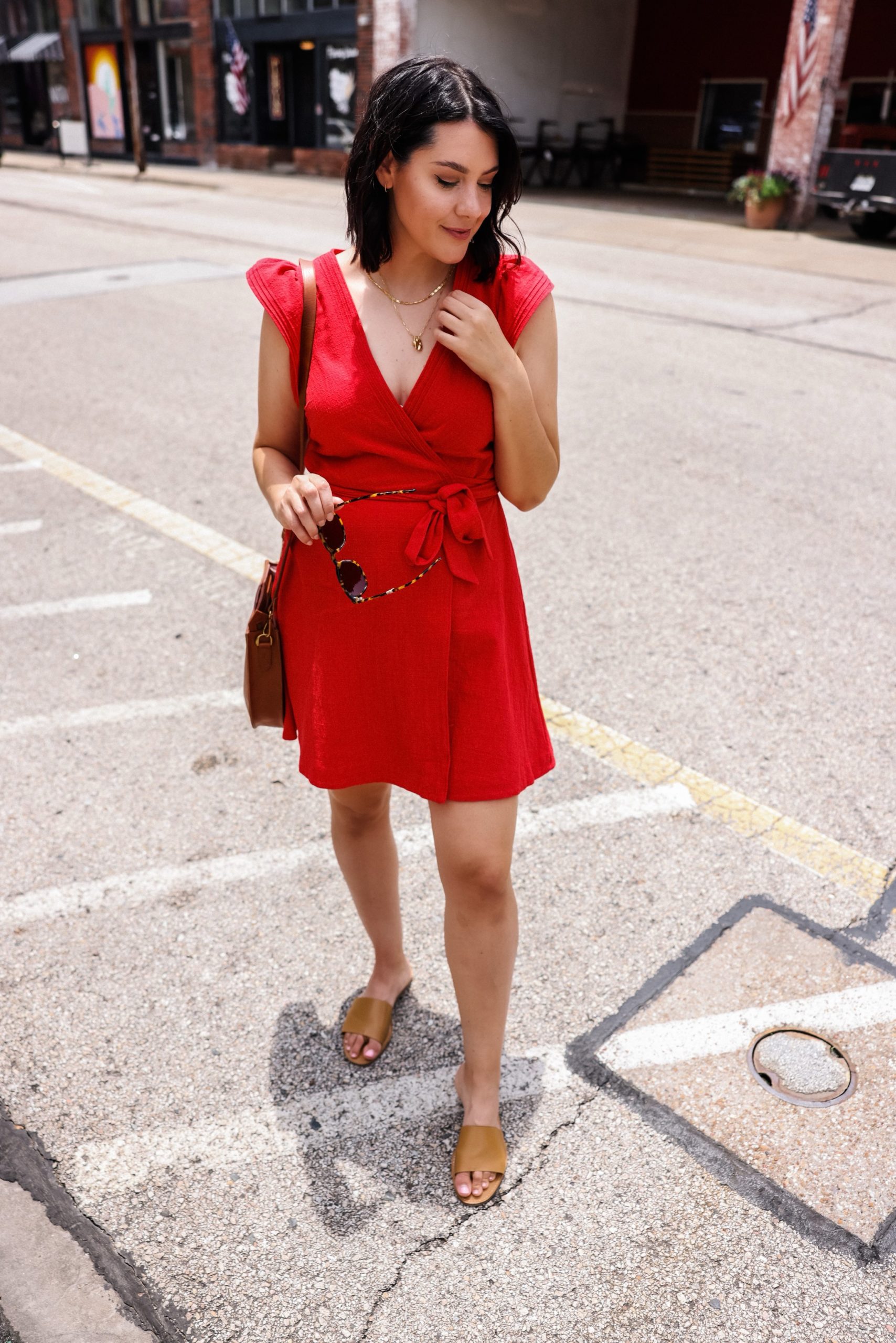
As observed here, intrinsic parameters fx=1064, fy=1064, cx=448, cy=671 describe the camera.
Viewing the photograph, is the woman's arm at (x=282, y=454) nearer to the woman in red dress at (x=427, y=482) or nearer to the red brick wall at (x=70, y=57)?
the woman in red dress at (x=427, y=482)

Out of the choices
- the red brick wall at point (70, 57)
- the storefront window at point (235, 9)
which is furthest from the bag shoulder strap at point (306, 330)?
the red brick wall at point (70, 57)

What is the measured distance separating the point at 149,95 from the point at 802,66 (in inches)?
760

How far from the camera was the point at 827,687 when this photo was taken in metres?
3.90

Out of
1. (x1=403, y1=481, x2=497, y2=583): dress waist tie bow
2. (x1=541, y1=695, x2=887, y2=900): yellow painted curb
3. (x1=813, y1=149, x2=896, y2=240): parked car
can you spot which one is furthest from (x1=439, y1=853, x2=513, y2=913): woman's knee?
(x1=813, y1=149, x2=896, y2=240): parked car

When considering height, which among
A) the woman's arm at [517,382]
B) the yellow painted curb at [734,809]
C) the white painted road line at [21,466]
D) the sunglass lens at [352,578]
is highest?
the woman's arm at [517,382]

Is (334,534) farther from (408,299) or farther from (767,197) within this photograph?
(767,197)

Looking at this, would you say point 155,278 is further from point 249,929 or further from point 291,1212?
point 291,1212

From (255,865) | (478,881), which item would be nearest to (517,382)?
(478,881)

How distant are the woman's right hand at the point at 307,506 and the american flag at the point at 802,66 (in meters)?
18.4

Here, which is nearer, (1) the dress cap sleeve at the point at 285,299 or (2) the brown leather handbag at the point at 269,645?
(1) the dress cap sleeve at the point at 285,299

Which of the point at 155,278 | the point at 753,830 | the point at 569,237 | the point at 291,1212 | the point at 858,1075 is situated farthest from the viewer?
the point at 569,237

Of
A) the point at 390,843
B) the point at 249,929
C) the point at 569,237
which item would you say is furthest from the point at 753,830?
the point at 569,237

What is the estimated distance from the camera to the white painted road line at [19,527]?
5133 millimetres

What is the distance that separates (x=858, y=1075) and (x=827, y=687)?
1.84m
